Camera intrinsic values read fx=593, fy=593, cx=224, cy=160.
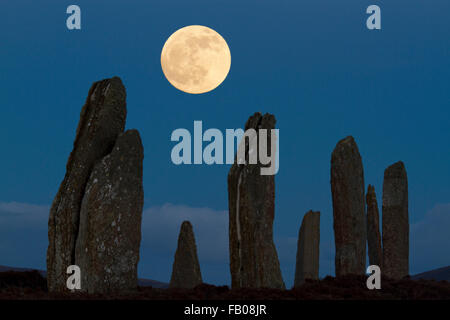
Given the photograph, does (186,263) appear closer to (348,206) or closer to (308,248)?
(308,248)

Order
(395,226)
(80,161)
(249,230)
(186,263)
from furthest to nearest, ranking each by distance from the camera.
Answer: (395,226) < (186,263) < (80,161) < (249,230)

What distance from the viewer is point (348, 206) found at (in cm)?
1611

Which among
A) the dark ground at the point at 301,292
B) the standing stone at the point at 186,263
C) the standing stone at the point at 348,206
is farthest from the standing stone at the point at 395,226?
the standing stone at the point at 186,263

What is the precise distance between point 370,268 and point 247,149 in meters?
7.32

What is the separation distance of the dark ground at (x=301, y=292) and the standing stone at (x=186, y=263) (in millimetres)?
4068

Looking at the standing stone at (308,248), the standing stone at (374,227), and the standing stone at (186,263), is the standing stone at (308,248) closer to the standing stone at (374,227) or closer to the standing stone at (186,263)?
the standing stone at (374,227)

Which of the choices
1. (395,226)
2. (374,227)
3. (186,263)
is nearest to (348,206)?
(374,227)

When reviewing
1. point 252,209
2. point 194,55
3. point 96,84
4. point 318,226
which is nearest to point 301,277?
point 318,226

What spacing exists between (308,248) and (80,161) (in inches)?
318

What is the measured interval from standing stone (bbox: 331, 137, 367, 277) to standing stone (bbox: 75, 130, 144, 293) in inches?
230

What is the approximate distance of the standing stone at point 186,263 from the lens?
17328 mm

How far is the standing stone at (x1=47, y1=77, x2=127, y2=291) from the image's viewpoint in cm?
1284

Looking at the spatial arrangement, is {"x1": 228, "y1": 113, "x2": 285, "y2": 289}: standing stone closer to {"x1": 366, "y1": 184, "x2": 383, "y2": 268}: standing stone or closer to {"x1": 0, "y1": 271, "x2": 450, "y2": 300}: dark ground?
{"x1": 0, "y1": 271, "x2": 450, "y2": 300}: dark ground

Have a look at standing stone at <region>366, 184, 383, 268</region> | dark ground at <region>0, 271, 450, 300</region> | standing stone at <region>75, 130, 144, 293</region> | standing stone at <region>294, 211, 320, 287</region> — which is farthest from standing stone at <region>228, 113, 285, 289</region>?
standing stone at <region>366, 184, 383, 268</region>
